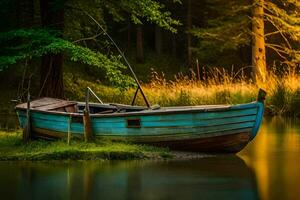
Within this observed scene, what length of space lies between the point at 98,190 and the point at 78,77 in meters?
20.2

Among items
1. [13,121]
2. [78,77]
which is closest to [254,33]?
[78,77]

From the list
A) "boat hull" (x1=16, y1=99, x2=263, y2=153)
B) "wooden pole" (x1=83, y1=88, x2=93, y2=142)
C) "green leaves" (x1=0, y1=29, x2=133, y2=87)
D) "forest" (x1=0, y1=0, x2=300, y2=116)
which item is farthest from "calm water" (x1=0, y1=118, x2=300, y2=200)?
"forest" (x1=0, y1=0, x2=300, y2=116)

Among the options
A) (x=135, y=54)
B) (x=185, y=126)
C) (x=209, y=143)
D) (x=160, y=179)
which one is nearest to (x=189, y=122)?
(x=185, y=126)

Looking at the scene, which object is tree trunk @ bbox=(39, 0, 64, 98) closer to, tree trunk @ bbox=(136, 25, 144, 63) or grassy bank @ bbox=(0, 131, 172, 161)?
grassy bank @ bbox=(0, 131, 172, 161)

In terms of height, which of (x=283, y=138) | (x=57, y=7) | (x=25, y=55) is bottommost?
(x=283, y=138)

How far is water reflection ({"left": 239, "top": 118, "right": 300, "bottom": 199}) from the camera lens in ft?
36.8

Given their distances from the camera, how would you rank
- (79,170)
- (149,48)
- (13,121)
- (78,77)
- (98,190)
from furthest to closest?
(149,48), (78,77), (13,121), (79,170), (98,190)

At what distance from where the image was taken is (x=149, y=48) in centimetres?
5391

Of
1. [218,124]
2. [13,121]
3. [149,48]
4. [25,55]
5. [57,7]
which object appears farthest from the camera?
[149,48]

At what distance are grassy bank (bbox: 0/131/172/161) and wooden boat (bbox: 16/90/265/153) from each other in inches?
10.4

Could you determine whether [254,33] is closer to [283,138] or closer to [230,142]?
[283,138]

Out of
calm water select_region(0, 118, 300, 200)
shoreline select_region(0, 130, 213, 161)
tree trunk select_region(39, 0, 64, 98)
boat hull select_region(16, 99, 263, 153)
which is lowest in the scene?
calm water select_region(0, 118, 300, 200)

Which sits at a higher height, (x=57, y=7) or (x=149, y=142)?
(x=57, y=7)

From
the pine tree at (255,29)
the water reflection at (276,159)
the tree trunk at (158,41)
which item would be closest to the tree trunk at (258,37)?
the pine tree at (255,29)
